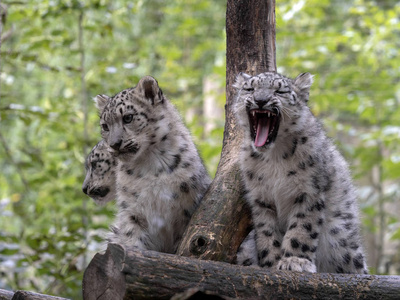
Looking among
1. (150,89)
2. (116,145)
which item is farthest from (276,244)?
(150,89)

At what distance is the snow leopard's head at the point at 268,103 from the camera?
4230 millimetres

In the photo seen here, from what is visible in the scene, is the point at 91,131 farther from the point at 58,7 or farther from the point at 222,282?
the point at 222,282

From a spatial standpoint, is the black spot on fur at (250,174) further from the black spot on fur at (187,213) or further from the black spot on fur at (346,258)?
the black spot on fur at (346,258)

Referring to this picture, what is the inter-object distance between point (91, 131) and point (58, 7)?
336 cm

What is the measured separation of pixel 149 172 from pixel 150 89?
744 mm

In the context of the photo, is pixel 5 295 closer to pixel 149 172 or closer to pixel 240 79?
pixel 149 172

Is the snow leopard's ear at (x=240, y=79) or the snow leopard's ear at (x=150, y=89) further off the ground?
the snow leopard's ear at (x=240, y=79)

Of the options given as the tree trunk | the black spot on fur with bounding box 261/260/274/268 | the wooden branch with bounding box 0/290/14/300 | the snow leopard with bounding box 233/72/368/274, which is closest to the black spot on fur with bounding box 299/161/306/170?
the snow leopard with bounding box 233/72/368/274

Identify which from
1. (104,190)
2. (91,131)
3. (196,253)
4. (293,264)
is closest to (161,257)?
(196,253)

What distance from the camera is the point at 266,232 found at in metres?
4.32

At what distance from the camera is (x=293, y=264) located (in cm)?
392

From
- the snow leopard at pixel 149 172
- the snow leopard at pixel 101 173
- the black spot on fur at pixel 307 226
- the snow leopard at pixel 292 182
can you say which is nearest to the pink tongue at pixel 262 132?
the snow leopard at pixel 292 182

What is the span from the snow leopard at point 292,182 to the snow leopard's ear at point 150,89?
703 millimetres

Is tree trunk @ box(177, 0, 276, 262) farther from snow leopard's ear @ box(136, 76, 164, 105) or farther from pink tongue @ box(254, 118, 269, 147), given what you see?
snow leopard's ear @ box(136, 76, 164, 105)
